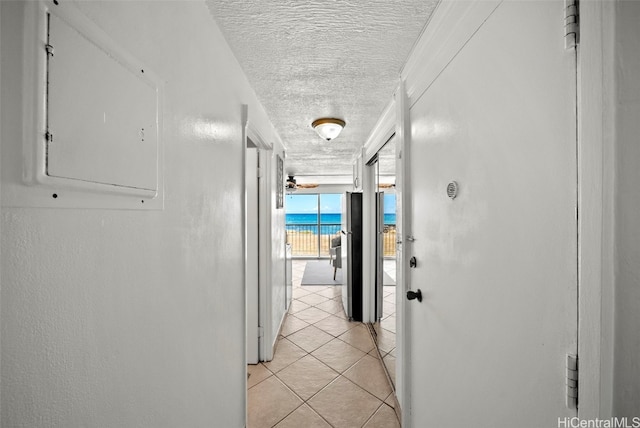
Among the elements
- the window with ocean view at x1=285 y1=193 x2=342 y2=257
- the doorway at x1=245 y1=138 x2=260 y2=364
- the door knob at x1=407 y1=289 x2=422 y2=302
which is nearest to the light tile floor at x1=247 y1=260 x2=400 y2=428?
the doorway at x1=245 y1=138 x2=260 y2=364

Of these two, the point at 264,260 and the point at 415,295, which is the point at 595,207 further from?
the point at 264,260

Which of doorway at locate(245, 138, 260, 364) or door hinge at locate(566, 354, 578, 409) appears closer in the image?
door hinge at locate(566, 354, 578, 409)

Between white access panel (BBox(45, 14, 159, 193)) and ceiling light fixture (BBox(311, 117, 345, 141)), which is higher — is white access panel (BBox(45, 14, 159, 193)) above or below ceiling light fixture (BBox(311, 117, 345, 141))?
below

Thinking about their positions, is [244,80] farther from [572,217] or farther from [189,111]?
[572,217]

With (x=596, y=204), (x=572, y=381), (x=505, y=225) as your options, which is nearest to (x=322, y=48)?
(x=505, y=225)

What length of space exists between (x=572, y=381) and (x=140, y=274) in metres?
1.03

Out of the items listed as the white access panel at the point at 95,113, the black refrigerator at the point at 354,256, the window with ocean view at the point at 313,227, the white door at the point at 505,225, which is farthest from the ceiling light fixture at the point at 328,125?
the window with ocean view at the point at 313,227

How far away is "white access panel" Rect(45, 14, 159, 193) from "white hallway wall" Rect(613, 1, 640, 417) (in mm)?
975

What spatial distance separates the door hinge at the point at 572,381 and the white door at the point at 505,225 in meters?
0.02

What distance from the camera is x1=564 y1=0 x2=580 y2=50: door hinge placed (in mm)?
521

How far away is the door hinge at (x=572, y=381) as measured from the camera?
1.73ft

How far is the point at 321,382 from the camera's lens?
80.4 inches

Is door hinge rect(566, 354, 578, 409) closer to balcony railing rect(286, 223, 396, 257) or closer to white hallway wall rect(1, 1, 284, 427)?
white hallway wall rect(1, 1, 284, 427)

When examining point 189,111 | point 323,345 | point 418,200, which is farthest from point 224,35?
point 323,345
